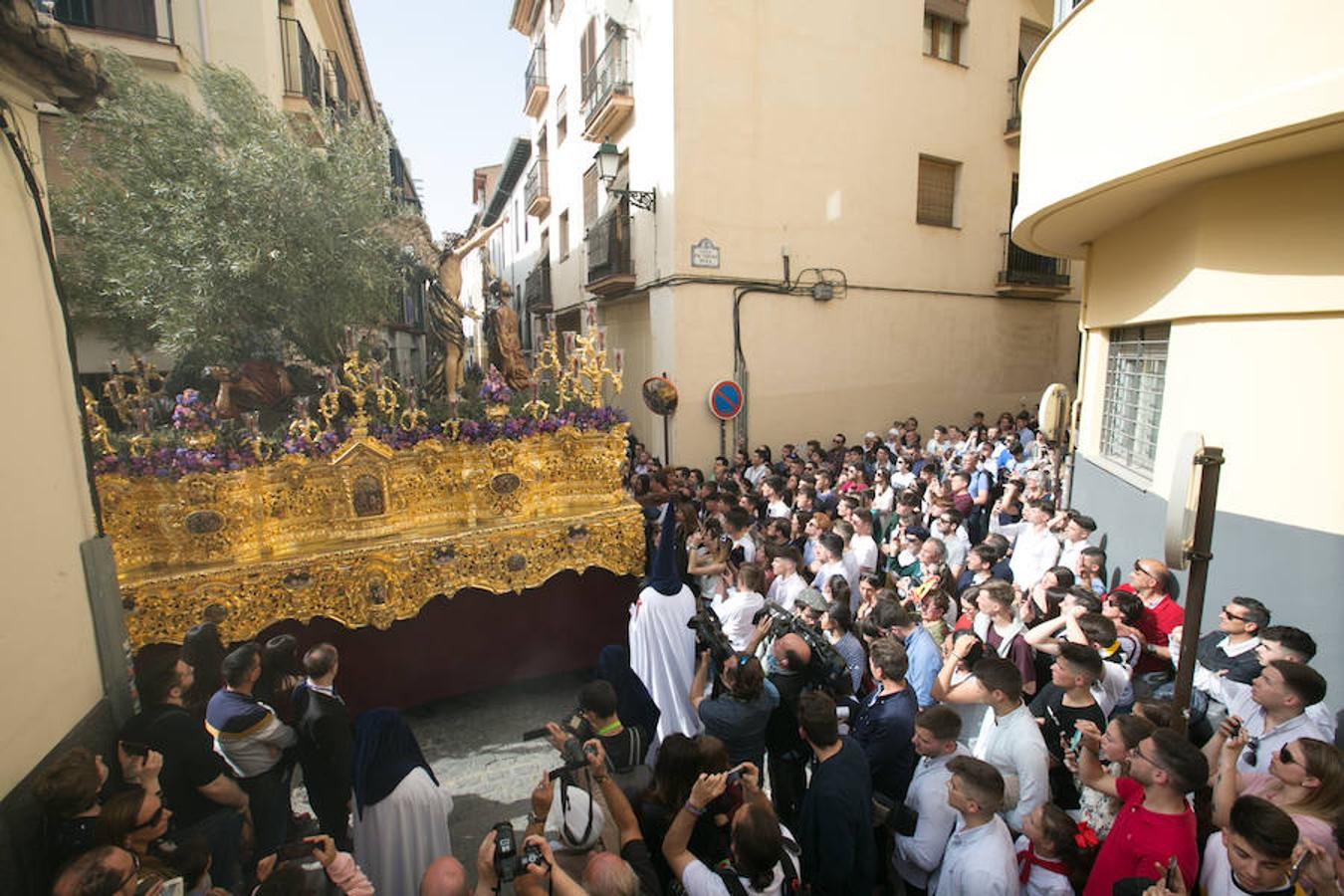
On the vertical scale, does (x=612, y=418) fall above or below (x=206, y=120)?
below

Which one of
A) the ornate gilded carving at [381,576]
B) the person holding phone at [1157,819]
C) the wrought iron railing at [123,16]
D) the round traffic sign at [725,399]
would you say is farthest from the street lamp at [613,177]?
the person holding phone at [1157,819]

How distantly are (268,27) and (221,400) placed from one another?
8.93 m

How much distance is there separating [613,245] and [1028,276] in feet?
26.8

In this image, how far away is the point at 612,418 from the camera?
232 inches

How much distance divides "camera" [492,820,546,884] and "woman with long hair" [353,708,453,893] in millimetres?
1081

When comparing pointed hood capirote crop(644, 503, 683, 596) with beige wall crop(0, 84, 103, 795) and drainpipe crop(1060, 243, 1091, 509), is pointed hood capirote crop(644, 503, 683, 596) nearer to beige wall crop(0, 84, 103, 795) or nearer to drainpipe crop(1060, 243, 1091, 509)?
beige wall crop(0, 84, 103, 795)

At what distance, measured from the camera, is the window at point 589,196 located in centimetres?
1428

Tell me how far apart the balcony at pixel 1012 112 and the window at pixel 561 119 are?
9.89 m

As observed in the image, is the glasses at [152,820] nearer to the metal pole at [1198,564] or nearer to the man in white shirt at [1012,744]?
the man in white shirt at [1012,744]

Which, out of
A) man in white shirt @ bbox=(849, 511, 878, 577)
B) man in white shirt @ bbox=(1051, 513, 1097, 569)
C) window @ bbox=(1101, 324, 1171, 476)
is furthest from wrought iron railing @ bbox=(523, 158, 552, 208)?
man in white shirt @ bbox=(1051, 513, 1097, 569)

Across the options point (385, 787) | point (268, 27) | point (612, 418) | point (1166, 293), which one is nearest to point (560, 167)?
point (268, 27)

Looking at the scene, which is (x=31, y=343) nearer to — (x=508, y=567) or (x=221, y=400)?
(x=221, y=400)

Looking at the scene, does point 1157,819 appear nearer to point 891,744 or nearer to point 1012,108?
point 891,744

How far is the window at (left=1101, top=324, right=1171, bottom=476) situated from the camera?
5375 millimetres
